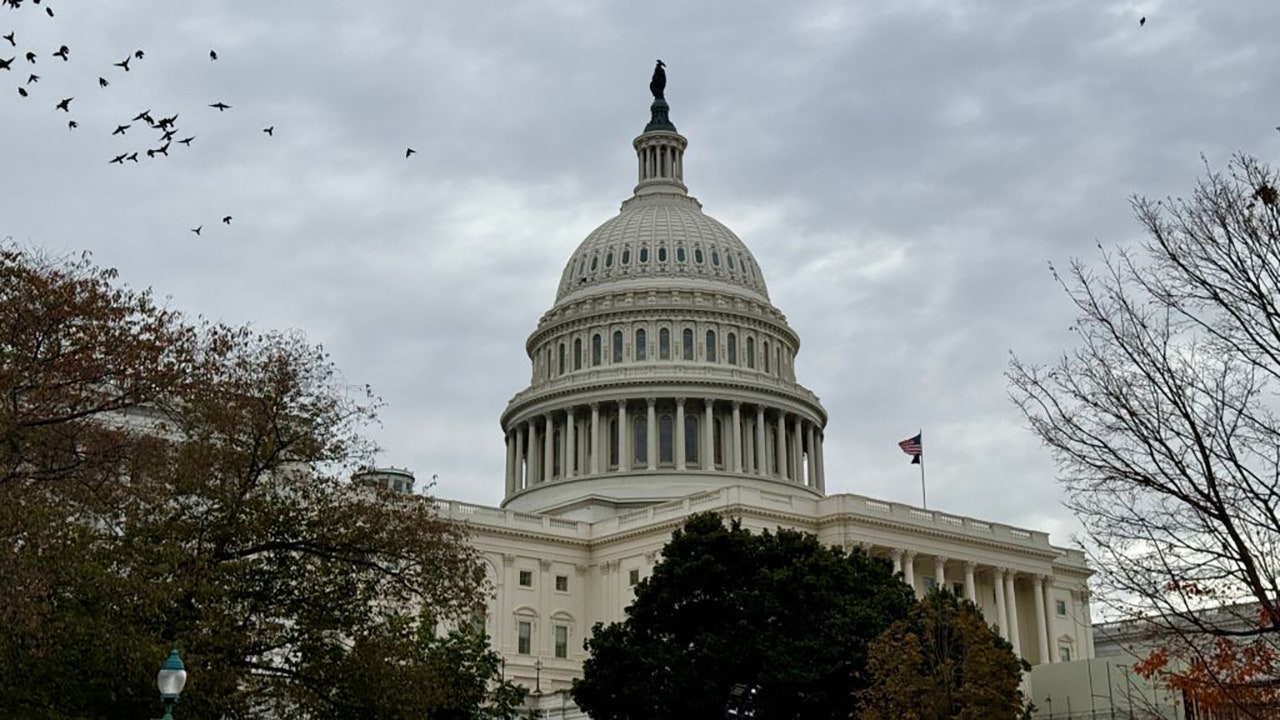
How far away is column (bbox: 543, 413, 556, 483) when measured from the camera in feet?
402

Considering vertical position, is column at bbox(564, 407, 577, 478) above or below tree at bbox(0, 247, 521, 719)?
above

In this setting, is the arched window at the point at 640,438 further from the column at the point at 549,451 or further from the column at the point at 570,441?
the column at the point at 549,451

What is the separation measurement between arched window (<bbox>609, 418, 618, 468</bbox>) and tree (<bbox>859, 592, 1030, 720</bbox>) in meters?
68.8

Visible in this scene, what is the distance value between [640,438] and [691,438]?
13.3 feet

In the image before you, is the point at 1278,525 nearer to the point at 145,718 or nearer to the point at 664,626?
the point at 145,718

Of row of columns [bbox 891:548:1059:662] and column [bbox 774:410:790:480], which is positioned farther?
column [bbox 774:410:790:480]

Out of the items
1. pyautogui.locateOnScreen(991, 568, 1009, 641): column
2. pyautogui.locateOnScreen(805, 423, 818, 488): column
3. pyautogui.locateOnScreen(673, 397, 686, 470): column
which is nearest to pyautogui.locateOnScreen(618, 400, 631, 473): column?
pyautogui.locateOnScreen(673, 397, 686, 470): column

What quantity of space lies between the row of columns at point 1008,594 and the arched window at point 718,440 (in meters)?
24.7

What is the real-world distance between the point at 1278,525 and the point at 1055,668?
6104cm

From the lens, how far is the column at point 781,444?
123000mm

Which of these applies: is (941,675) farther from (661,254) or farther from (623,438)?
(661,254)

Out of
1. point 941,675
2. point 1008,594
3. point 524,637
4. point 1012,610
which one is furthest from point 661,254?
point 941,675

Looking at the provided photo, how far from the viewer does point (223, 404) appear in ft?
126

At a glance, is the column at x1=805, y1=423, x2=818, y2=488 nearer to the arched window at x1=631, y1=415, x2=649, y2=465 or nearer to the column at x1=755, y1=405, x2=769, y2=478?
the column at x1=755, y1=405, x2=769, y2=478
